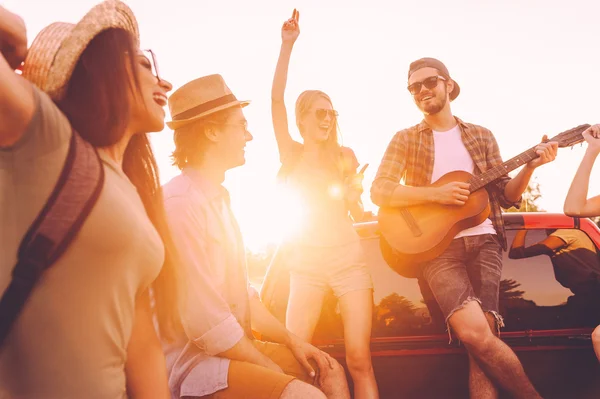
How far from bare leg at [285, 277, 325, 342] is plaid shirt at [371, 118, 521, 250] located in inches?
35.0

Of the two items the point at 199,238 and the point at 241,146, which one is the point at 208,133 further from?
the point at 199,238

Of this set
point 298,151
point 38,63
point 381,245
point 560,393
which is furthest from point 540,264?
point 38,63

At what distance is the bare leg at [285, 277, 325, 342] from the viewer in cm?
329

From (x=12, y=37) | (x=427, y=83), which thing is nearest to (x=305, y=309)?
(x=427, y=83)

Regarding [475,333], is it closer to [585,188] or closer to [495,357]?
[495,357]

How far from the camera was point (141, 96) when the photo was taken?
62.6 inches

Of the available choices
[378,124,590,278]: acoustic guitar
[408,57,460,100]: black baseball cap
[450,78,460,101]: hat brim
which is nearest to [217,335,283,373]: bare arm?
[378,124,590,278]: acoustic guitar

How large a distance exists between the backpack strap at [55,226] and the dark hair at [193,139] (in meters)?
1.45

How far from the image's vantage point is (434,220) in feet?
11.8

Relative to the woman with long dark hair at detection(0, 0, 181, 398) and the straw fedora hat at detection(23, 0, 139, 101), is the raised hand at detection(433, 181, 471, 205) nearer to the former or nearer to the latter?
the woman with long dark hair at detection(0, 0, 181, 398)

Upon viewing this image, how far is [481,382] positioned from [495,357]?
0.21 m

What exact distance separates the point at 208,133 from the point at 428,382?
6.74 feet

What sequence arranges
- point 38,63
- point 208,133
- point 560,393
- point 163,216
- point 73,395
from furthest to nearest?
point 560,393
point 208,133
point 163,216
point 38,63
point 73,395

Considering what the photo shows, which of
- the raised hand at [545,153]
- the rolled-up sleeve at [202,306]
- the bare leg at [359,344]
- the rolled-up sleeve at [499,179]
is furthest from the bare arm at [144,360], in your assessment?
the raised hand at [545,153]
